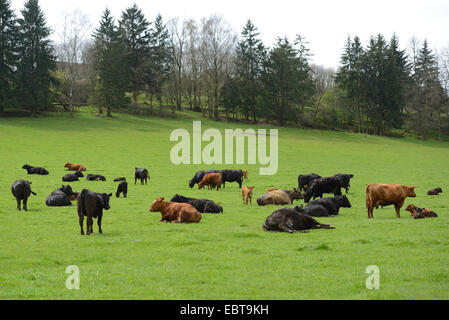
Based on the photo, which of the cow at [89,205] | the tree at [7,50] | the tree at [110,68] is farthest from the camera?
the tree at [110,68]

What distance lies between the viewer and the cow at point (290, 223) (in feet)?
39.8

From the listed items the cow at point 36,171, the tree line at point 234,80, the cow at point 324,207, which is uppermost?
the tree line at point 234,80

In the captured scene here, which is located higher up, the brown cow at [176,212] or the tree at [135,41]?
the tree at [135,41]

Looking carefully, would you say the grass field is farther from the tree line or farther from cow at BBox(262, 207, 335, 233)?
the tree line

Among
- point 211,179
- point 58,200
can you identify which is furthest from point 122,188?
point 211,179

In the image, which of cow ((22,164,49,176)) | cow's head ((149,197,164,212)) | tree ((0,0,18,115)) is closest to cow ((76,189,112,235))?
cow's head ((149,197,164,212))

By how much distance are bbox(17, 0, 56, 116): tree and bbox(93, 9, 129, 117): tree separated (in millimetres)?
6971

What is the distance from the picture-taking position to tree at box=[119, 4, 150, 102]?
3110 inches

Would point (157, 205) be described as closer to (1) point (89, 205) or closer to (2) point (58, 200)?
(1) point (89, 205)

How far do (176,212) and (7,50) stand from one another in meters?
60.2

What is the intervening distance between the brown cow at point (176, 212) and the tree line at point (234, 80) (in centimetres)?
5718

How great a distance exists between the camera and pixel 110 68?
6931 cm

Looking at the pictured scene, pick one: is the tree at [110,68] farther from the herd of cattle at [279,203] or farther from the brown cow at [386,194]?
the brown cow at [386,194]

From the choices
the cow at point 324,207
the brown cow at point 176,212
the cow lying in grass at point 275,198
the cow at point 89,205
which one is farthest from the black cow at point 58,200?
the cow at point 324,207
